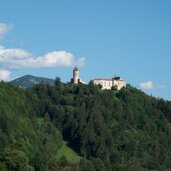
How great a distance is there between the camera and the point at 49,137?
192m

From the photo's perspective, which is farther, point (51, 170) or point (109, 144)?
point (109, 144)

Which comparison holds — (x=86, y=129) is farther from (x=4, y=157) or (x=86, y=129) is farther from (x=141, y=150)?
(x=4, y=157)

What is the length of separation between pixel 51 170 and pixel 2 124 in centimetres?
5375

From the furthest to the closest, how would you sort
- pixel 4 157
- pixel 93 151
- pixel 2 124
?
1. pixel 93 151
2. pixel 2 124
3. pixel 4 157

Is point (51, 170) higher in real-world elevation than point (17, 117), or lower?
lower

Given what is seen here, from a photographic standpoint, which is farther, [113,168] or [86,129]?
[86,129]

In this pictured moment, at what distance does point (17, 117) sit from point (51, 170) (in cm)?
6727

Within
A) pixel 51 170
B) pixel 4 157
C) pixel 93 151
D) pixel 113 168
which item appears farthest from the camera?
pixel 93 151

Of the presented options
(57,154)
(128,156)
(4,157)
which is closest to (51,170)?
(4,157)

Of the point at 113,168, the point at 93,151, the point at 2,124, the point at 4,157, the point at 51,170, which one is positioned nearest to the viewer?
the point at 4,157

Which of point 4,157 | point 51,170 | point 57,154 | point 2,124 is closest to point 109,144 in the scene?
point 57,154

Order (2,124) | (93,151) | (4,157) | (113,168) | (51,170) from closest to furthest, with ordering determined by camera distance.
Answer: (4,157), (51,170), (113,168), (2,124), (93,151)

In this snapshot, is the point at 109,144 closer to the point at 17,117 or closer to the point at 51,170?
the point at 17,117

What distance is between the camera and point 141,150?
19775cm
